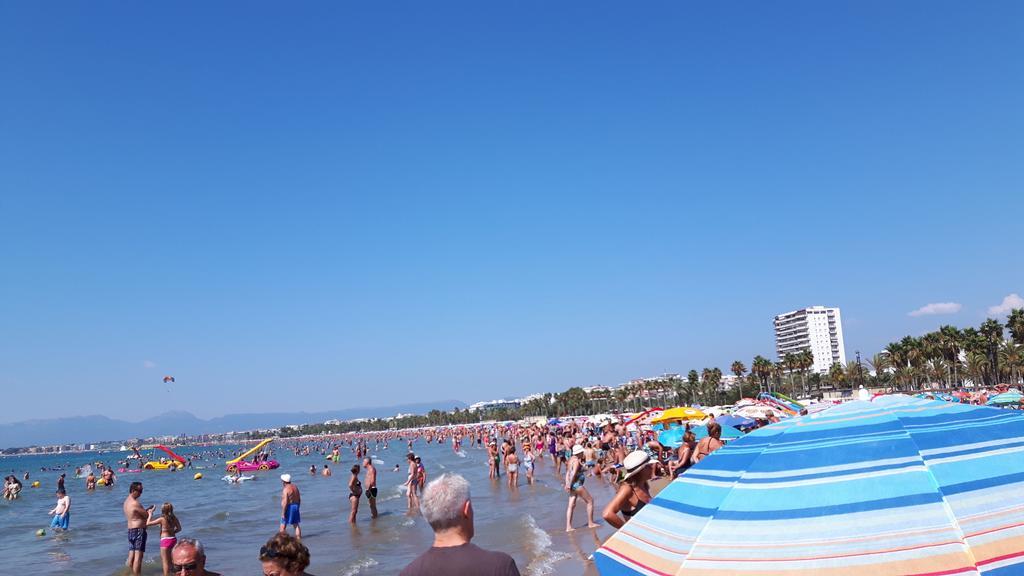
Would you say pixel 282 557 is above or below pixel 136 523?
above

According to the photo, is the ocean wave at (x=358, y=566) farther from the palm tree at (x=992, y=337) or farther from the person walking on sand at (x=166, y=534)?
the palm tree at (x=992, y=337)

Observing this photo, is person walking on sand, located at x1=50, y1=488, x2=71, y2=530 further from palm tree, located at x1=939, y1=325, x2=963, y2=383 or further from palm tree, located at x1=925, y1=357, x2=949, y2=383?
palm tree, located at x1=925, y1=357, x2=949, y2=383

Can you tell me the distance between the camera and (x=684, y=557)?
327cm

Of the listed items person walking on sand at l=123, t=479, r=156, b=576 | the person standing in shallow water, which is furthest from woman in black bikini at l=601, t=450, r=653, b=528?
the person standing in shallow water

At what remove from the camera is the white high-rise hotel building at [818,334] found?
550ft

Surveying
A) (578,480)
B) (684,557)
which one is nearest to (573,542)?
(578,480)

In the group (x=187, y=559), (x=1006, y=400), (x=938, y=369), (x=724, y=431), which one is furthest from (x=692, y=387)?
(x=187, y=559)

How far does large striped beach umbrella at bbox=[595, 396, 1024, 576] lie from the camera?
2848mm

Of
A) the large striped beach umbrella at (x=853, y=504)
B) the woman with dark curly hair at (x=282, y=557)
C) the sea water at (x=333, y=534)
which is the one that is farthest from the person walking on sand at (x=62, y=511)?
the large striped beach umbrella at (x=853, y=504)

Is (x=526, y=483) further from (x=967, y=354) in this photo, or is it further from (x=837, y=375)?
(x=837, y=375)

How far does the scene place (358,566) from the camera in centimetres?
1085

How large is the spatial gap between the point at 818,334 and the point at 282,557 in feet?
593

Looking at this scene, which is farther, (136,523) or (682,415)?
(682,415)

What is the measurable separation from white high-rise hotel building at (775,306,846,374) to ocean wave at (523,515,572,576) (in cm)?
16703
